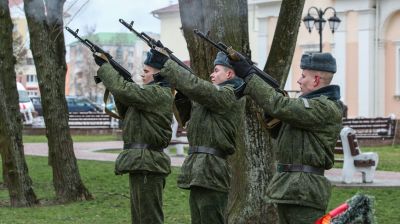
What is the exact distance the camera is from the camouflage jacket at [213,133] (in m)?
7.30

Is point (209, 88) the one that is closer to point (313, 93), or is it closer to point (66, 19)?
point (313, 93)

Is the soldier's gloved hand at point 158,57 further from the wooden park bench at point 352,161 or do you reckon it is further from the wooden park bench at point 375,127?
the wooden park bench at point 375,127

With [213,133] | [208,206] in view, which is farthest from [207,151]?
[208,206]

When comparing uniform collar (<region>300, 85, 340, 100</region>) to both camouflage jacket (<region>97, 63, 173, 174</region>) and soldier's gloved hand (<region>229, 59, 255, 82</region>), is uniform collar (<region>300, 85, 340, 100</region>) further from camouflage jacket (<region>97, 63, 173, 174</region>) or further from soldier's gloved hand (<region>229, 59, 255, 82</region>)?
camouflage jacket (<region>97, 63, 173, 174</region>)

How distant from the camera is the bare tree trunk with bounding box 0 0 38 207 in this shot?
12453 millimetres

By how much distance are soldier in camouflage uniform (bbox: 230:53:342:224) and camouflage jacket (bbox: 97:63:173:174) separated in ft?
4.85

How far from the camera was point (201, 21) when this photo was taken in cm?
978

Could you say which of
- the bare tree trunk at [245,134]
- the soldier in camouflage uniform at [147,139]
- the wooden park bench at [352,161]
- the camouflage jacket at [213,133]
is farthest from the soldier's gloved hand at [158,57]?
the wooden park bench at [352,161]

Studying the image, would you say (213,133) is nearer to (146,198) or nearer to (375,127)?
(146,198)

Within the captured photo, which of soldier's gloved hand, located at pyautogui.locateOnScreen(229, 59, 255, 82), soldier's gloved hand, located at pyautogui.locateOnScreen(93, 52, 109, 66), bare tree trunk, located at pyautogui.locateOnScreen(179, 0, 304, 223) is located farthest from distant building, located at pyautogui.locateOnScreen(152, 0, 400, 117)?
soldier's gloved hand, located at pyautogui.locateOnScreen(229, 59, 255, 82)

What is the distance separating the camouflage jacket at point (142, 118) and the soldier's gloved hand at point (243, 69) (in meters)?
1.49

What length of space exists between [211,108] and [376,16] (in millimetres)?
32389

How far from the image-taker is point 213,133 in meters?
7.45

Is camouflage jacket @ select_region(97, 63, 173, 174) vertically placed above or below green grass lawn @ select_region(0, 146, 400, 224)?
above
